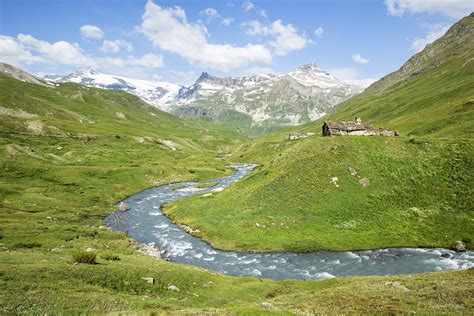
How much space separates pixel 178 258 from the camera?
209 ft

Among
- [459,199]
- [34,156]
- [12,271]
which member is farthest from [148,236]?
[34,156]

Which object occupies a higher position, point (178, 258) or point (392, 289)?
point (392, 289)

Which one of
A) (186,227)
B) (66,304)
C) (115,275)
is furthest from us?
(186,227)

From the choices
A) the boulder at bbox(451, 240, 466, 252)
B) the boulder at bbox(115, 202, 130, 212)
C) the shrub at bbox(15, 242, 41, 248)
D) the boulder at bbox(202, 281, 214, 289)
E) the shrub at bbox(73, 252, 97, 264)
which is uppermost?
the boulder at bbox(451, 240, 466, 252)

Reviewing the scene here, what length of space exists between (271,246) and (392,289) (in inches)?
1265

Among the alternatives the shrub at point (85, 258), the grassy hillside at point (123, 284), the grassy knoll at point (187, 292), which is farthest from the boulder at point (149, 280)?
the shrub at point (85, 258)

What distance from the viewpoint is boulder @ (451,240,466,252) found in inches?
2308

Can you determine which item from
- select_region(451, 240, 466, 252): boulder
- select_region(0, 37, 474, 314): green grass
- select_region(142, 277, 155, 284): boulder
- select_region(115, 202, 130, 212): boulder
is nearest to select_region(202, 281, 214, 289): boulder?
select_region(0, 37, 474, 314): green grass

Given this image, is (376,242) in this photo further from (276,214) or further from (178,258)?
(178,258)

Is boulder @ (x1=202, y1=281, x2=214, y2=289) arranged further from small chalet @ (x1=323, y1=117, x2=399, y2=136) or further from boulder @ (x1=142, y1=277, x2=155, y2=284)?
small chalet @ (x1=323, y1=117, x2=399, y2=136)

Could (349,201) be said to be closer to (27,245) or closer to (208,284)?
(208,284)

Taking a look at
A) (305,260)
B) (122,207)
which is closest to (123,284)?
(305,260)

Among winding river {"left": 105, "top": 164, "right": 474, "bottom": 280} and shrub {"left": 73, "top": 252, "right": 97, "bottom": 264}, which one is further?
winding river {"left": 105, "top": 164, "right": 474, "bottom": 280}

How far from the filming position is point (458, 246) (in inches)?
2329
